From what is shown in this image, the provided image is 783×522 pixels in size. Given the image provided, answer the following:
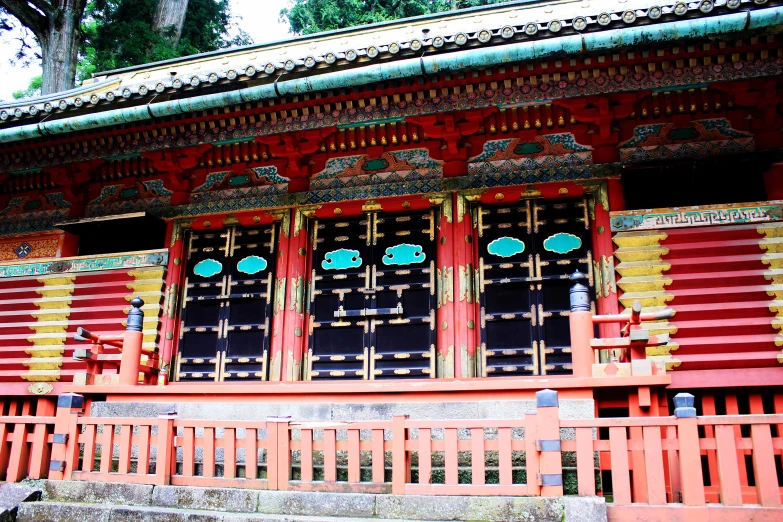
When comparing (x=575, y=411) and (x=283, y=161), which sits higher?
(x=283, y=161)

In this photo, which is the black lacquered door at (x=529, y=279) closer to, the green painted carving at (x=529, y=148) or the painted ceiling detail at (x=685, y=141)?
the green painted carving at (x=529, y=148)

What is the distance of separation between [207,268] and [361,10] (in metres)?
16.9

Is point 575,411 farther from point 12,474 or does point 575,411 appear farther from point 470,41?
point 12,474

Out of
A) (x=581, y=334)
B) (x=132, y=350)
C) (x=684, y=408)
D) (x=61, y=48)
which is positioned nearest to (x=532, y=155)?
(x=581, y=334)

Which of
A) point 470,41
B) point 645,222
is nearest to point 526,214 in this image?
point 645,222

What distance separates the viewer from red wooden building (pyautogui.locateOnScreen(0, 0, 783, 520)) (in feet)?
21.4

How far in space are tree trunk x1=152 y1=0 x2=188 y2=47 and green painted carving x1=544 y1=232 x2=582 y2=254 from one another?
16147 mm

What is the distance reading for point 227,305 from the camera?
371 inches

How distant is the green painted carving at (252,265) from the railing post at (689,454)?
599 centimetres

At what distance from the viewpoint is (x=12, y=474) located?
6.56m

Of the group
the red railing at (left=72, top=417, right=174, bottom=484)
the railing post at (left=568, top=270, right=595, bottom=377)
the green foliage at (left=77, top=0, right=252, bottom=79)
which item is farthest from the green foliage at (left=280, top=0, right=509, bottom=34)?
the red railing at (left=72, top=417, right=174, bottom=484)

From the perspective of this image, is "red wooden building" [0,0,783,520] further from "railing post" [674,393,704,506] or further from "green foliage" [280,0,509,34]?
"green foliage" [280,0,509,34]

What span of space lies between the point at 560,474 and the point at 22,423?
5109mm

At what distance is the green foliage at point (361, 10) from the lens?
77.9ft
